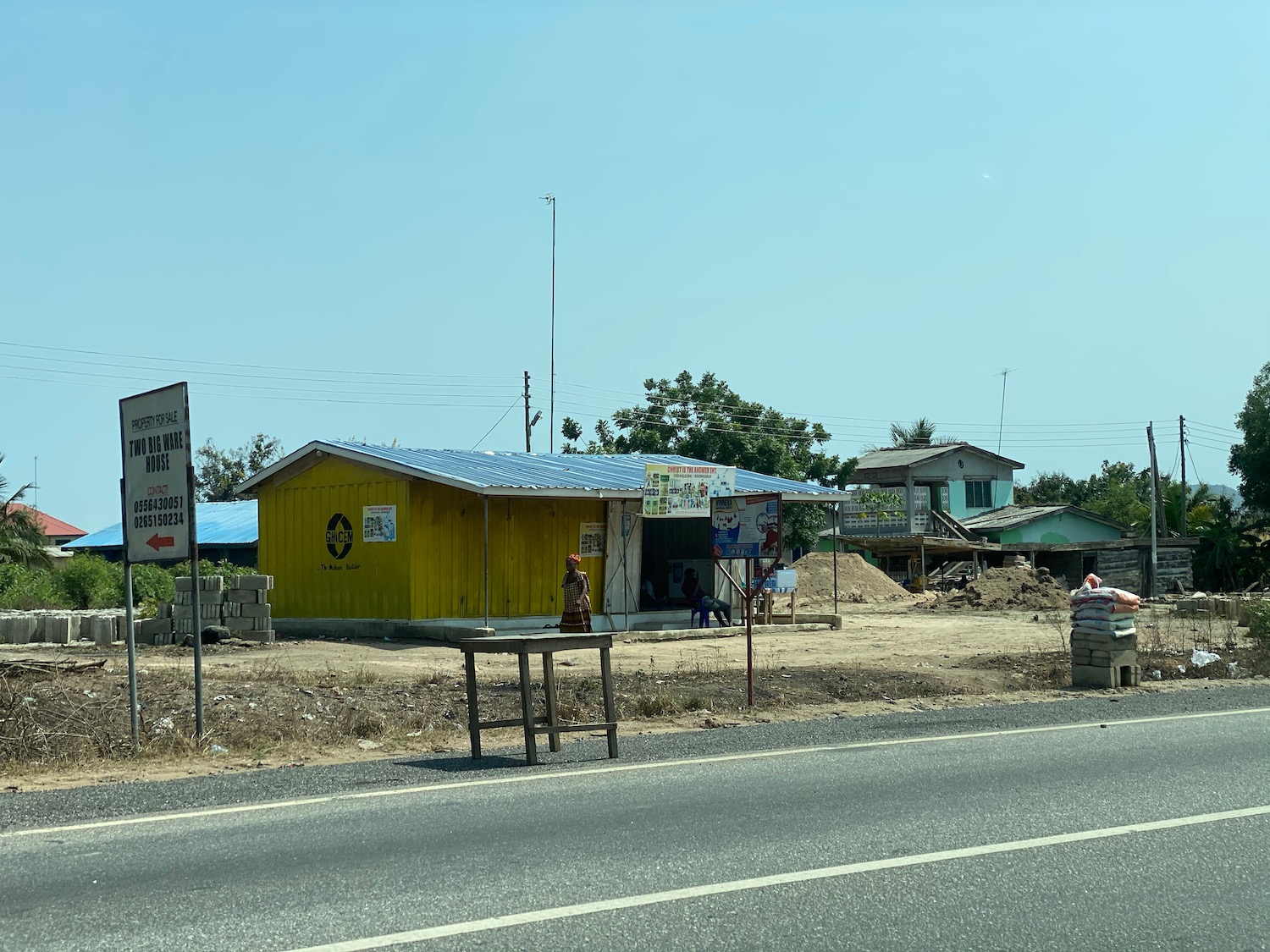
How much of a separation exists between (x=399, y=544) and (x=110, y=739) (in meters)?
14.4

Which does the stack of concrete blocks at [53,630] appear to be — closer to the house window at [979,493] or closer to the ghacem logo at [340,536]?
the ghacem logo at [340,536]

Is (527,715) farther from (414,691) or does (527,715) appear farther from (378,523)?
(378,523)

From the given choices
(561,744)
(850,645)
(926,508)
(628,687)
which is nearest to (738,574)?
(850,645)

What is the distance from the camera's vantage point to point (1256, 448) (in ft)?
161

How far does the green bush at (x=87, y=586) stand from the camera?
1395 inches

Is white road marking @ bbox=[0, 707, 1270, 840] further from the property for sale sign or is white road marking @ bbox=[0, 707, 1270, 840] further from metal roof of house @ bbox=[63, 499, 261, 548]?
metal roof of house @ bbox=[63, 499, 261, 548]

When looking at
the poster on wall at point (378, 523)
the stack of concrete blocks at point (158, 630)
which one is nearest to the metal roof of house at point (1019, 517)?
the poster on wall at point (378, 523)

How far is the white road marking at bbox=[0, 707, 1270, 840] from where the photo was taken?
796cm

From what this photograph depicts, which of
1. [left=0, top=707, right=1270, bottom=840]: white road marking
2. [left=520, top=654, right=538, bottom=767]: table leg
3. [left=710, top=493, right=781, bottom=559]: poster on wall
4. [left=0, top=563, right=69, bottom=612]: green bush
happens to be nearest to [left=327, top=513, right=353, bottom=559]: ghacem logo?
[left=0, top=563, right=69, bottom=612]: green bush

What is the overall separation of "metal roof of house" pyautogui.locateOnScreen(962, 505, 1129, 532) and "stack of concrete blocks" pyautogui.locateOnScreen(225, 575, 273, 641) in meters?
43.1

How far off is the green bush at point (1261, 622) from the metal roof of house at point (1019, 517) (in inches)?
1543

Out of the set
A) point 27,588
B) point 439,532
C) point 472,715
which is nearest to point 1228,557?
point 439,532

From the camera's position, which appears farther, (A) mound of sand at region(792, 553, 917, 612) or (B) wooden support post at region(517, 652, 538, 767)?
(A) mound of sand at region(792, 553, 917, 612)

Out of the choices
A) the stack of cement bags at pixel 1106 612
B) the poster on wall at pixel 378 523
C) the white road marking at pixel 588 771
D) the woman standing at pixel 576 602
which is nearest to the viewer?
the white road marking at pixel 588 771
